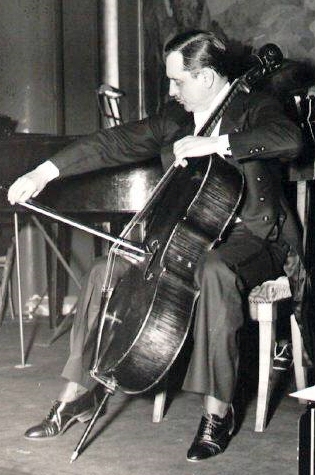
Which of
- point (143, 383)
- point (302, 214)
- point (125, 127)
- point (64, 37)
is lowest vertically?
point (143, 383)

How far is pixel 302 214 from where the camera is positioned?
3070 millimetres

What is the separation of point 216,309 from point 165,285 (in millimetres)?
196

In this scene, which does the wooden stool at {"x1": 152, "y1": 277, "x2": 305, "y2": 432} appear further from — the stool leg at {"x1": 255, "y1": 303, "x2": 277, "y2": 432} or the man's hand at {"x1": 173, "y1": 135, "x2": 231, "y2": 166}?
the man's hand at {"x1": 173, "y1": 135, "x2": 231, "y2": 166}

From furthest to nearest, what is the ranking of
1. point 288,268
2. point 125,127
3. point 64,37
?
point 64,37
point 125,127
point 288,268

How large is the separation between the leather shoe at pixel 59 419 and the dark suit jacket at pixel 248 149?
0.82 metres

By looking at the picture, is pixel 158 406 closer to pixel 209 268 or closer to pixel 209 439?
pixel 209 439

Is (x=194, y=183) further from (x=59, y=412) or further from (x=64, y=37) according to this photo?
(x=64, y=37)

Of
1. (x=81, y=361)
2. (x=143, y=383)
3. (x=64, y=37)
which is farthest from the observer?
(x=64, y=37)

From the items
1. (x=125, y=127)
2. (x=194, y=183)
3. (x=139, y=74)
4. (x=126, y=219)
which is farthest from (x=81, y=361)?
(x=139, y=74)

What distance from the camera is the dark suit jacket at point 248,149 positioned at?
8.58 feet

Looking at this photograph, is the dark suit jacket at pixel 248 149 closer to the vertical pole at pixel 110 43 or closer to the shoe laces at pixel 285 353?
the shoe laces at pixel 285 353

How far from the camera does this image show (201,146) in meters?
2.57

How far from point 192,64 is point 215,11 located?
7.27 ft

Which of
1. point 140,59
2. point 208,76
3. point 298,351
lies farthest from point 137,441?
point 140,59
